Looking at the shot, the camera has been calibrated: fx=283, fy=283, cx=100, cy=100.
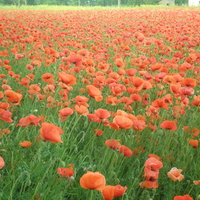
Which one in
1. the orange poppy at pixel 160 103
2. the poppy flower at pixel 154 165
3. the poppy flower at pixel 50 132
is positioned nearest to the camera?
the poppy flower at pixel 50 132

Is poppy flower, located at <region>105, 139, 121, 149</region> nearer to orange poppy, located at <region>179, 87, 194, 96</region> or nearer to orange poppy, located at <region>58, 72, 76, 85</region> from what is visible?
orange poppy, located at <region>58, 72, 76, 85</region>

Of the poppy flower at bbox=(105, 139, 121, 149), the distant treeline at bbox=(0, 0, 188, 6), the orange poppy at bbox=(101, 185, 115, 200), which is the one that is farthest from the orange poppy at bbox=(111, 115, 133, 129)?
the distant treeline at bbox=(0, 0, 188, 6)

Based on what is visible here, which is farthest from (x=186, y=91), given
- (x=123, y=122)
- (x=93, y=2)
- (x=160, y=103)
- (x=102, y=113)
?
(x=93, y=2)

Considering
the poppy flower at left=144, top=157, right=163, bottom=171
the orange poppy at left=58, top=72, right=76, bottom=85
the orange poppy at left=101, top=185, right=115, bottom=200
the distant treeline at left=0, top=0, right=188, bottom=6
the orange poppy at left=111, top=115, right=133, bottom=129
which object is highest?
the distant treeline at left=0, top=0, right=188, bottom=6

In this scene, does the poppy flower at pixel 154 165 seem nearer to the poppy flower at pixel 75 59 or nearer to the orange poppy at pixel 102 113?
the orange poppy at pixel 102 113

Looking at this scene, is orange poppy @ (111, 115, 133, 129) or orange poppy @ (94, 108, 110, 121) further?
orange poppy @ (94, 108, 110, 121)

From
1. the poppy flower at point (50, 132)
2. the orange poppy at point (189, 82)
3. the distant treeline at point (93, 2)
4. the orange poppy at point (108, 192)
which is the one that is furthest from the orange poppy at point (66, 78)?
the distant treeline at point (93, 2)

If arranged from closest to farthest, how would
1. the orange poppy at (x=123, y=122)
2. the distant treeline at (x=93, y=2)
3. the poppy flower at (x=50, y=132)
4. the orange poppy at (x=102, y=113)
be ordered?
the poppy flower at (x=50, y=132) → the orange poppy at (x=123, y=122) → the orange poppy at (x=102, y=113) → the distant treeline at (x=93, y=2)

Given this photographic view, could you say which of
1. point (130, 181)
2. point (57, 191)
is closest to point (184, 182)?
point (130, 181)

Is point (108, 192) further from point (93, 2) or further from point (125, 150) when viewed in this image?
point (93, 2)

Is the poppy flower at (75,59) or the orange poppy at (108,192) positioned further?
the poppy flower at (75,59)

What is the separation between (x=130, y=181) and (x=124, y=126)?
37 cm

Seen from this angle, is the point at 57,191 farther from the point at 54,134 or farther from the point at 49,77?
the point at 49,77

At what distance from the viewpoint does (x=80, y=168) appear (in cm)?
175
